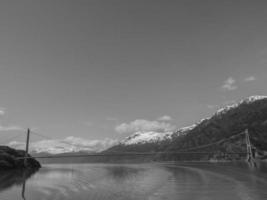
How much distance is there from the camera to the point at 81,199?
26.4 meters

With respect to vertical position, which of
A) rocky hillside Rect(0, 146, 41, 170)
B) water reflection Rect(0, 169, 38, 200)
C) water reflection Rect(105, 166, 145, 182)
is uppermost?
rocky hillside Rect(0, 146, 41, 170)

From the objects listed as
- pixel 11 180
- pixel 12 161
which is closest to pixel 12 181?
pixel 11 180

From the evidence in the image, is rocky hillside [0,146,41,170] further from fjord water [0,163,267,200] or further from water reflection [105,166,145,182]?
fjord water [0,163,267,200]

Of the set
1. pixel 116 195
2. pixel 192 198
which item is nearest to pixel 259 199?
pixel 192 198

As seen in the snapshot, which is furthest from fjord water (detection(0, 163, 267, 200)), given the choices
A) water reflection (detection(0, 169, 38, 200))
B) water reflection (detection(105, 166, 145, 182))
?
water reflection (detection(105, 166, 145, 182))

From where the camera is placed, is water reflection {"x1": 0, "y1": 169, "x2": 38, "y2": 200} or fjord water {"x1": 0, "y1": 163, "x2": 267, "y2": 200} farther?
water reflection {"x1": 0, "y1": 169, "x2": 38, "y2": 200}

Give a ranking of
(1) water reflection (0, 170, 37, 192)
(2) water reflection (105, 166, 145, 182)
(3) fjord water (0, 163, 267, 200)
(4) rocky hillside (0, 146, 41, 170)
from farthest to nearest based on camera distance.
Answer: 1. (4) rocky hillside (0, 146, 41, 170)
2. (2) water reflection (105, 166, 145, 182)
3. (1) water reflection (0, 170, 37, 192)
4. (3) fjord water (0, 163, 267, 200)

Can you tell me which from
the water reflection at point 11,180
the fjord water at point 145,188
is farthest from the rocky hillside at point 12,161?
the fjord water at point 145,188

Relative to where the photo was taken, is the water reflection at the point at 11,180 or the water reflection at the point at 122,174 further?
the water reflection at the point at 122,174

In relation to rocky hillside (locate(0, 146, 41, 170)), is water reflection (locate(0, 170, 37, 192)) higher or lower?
lower

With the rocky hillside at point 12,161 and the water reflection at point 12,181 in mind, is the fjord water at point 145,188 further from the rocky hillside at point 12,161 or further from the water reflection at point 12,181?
the rocky hillside at point 12,161

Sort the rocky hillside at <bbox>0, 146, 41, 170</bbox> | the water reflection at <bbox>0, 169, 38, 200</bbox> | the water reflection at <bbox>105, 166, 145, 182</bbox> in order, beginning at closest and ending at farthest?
1. the water reflection at <bbox>0, 169, 38, 200</bbox>
2. the water reflection at <bbox>105, 166, 145, 182</bbox>
3. the rocky hillside at <bbox>0, 146, 41, 170</bbox>

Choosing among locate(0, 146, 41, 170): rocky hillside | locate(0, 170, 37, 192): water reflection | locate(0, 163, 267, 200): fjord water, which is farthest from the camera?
locate(0, 146, 41, 170): rocky hillside

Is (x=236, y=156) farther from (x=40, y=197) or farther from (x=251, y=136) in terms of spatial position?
(x=40, y=197)
